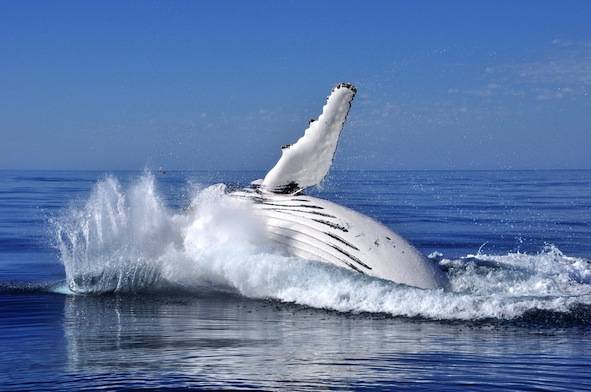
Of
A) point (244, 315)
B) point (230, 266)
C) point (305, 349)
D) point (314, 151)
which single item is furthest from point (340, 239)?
point (305, 349)

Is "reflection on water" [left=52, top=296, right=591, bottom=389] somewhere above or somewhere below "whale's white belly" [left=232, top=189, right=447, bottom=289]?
below

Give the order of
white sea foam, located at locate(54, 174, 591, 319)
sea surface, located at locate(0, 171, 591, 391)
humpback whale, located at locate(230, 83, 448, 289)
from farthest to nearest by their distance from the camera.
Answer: humpback whale, located at locate(230, 83, 448, 289) < white sea foam, located at locate(54, 174, 591, 319) < sea surface, located at locate(0, 171, 591, 391)

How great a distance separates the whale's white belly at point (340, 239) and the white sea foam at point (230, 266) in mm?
279

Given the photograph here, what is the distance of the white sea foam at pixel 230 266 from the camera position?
12062 mm

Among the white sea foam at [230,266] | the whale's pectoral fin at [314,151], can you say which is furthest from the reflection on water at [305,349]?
the whale's pectoral fin at [314,151]

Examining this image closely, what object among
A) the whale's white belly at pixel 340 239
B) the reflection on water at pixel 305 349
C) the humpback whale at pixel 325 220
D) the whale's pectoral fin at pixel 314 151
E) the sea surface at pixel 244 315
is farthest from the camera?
the whale's pectoral fin at pixel 314 151

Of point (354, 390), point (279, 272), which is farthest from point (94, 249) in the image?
point (354, 390)

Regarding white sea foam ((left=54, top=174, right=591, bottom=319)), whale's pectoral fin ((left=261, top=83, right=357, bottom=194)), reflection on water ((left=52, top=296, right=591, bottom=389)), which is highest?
whale's pectoral fin ((left=261, top=83, right=357, bottom=194))

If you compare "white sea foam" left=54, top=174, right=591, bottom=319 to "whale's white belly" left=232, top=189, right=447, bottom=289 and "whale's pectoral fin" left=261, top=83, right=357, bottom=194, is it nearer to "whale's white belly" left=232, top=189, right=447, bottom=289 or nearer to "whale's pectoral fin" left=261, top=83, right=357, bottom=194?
"whale's white belly" left=232, top=189, right=447, bottom=289

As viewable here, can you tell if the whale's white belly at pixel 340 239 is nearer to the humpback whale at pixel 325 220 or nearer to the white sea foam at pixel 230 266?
the humpback whale at pixel 325 220

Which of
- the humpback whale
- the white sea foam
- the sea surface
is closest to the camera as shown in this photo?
the sea surface

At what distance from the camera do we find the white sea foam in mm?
12062

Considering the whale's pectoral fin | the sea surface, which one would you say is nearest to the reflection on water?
the sea surface

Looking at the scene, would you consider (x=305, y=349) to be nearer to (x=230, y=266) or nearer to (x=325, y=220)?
(x=325, y=220)
